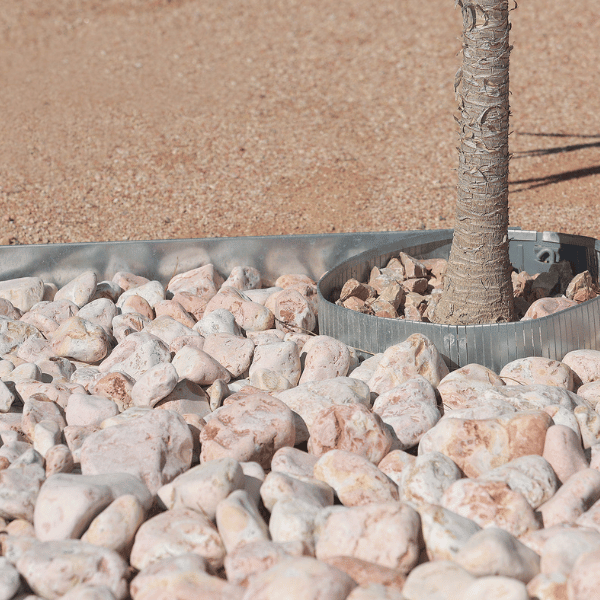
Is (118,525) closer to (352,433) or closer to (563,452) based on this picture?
(352,433)

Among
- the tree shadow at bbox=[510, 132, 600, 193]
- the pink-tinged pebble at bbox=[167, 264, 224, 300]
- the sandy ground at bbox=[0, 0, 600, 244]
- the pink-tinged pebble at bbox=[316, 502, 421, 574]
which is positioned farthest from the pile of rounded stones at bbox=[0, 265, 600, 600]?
the tree shadow at bbox=[510, 132, 600, 193]

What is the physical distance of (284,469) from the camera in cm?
227

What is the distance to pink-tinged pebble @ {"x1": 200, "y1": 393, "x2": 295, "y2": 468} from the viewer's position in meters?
2.33

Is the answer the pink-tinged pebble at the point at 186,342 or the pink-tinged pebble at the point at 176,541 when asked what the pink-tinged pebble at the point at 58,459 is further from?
the pink-tinged pebble at the point at 186,342

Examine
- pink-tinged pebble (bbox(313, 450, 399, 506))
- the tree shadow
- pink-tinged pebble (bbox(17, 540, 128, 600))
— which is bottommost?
pink-tinged pebble (bbox(17, 540, 128, 600))

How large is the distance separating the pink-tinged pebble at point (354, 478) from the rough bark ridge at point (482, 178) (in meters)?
1.14

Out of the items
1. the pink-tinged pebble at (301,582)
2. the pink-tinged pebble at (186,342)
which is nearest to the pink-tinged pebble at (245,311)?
the pink-tinged pebble at (186,342)

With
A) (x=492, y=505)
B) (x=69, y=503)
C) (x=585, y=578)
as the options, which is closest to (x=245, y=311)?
(x=69, y=503)

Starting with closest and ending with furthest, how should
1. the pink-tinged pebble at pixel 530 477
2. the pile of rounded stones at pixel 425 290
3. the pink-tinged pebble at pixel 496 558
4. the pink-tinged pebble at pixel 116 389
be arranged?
the pink-tinged pebble at pixel 496 558 → the pink-tinged pebble at pixel 530 477 → the pink-tinged pebble at pixel 116 389 → the pile of rounded stones at pixel 425 290

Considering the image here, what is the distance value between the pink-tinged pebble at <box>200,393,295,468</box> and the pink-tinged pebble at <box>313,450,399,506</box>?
0.66 ft

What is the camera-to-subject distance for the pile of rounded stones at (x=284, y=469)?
70.4 inches

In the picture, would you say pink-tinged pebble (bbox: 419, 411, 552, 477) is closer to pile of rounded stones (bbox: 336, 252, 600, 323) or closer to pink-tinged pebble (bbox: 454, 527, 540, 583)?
pink-tinged pebble (bbox: 454, 527, 540, 583)

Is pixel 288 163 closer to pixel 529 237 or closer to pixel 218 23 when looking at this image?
pixel 529 237

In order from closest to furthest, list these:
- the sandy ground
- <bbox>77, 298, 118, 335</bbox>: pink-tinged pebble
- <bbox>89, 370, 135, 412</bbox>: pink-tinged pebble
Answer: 1. <bbox>89, 370, 135, 412</bbox>: pink-tinged pebble
2. <bbox>77, 298, 118, 335</bbox>: pink-tinged pebble
3. the sandy ground
